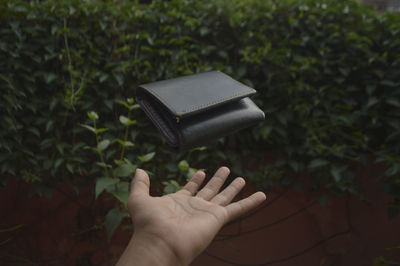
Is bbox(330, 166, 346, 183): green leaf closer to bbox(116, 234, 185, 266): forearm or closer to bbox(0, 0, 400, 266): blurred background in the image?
bbox(0, 0, 400, 266): blurred background

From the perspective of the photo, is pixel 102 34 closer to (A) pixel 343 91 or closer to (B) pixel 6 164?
(B) pixel 6 164

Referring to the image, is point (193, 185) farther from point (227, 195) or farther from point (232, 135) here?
point (232, 135)

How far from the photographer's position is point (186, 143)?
930 millimetres

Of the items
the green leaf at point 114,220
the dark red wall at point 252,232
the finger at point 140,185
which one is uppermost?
the finger at point 140,185

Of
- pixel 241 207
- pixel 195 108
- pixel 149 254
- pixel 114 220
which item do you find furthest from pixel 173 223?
pixel 114 220

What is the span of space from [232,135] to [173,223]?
106 centimetres

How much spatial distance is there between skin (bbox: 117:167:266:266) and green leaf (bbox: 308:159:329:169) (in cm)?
83

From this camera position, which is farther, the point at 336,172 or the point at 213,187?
the point at 336,172

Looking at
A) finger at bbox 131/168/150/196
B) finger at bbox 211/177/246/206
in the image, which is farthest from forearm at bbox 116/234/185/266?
finger at bbox 211/177/246/206

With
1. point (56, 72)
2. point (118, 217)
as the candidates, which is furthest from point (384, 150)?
point (56, 72)

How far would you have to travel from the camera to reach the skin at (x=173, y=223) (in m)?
0.77

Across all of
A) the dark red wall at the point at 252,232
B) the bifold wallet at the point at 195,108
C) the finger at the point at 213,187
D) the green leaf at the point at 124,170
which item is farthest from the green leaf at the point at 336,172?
the green leaf at the point at 124,170

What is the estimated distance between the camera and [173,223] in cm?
83

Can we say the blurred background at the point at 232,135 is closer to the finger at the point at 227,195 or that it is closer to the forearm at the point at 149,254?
the finger at the point at 227,195
